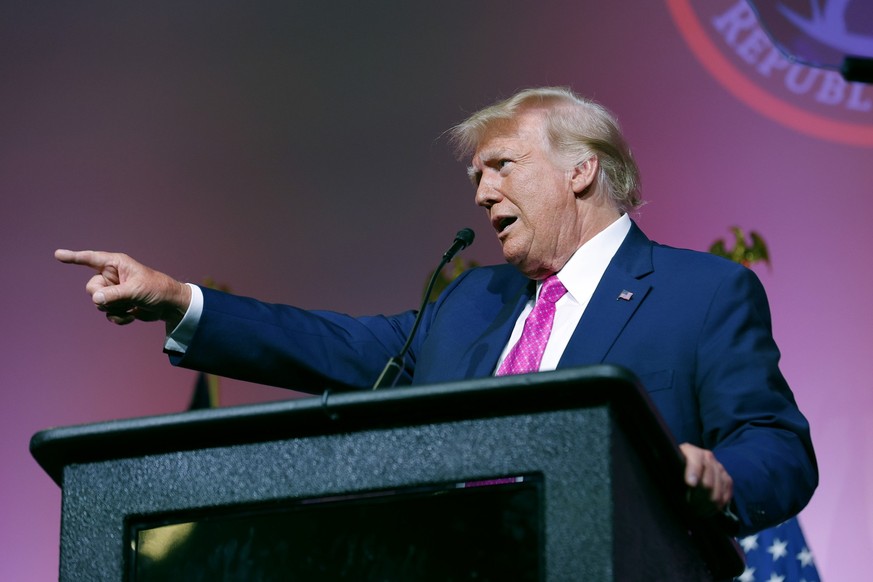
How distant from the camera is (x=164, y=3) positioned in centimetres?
436

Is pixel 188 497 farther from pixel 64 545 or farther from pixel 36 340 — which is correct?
pixel 36 340

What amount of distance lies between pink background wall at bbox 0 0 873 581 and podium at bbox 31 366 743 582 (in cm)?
245

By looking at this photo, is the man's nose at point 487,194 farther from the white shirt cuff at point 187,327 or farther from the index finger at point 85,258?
the index finger at point 85,258

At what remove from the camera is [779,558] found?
2.95m

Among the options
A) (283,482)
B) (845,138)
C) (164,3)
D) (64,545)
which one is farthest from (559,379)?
(164,3)

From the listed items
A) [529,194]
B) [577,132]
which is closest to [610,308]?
Answer: [529,194]

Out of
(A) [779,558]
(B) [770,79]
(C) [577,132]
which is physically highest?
(B) [770,79]

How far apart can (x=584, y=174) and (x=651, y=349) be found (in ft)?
2.00

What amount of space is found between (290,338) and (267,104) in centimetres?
238

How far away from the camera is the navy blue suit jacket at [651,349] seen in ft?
5.40

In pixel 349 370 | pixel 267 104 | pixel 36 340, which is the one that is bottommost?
pixel 349 370

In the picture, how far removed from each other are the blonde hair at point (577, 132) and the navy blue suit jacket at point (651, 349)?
18 centimetres

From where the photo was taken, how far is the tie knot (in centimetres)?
214

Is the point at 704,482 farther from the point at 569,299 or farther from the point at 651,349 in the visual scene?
the point at 569,299
